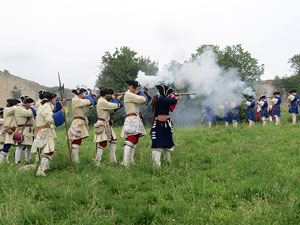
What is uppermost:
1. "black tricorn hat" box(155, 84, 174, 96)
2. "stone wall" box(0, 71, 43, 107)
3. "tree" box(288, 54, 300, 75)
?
"tree" box(288, 54, 300, 75)

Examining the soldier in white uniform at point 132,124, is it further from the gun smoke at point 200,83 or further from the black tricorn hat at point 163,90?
the gun smoke at point 200,83

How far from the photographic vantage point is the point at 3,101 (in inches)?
1321

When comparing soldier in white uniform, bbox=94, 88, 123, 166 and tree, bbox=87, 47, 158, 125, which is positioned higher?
tree, bbox=87, 47, 158, 125

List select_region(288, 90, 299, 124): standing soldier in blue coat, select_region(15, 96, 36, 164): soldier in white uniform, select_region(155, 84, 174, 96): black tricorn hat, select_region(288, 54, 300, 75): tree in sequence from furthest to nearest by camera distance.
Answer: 1. select_region(288, 54, 300, 75): tree
2. select_region(288, 90, 299, 124): standing soldier in blue coat
3. select_region(15, 96, 36, 164): soldier in white uniform
4. select_region(155, 84, 174, 96): black tricorn hat

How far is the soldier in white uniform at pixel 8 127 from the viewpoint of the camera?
9.02 metres

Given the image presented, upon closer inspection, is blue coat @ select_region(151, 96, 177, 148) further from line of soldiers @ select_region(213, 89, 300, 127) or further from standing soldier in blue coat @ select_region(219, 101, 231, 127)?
standing soldier in blue coat @ select_region(219, 101, 231, 127)

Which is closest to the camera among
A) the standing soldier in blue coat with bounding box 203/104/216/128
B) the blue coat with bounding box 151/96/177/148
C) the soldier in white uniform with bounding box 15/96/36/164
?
the blue coat with bounding box 151/96/177/148

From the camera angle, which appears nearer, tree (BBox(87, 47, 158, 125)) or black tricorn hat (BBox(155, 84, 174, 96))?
black tricorn hat (BBox(155, 84, 174, 96))

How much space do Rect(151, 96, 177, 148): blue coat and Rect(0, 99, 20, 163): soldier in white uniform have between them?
4982 mm

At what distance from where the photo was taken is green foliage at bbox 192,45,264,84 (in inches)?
918

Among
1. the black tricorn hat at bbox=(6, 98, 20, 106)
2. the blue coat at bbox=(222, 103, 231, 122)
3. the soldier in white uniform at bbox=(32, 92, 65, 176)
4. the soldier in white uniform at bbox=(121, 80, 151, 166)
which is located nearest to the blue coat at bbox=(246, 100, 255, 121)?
the blue coat at bbox=(222, 103, 231, 122)

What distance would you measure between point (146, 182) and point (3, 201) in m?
2.71

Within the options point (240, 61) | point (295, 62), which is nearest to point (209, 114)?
point (240, 61)

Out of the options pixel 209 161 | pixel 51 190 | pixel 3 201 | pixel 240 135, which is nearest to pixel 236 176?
pixel 209 161
